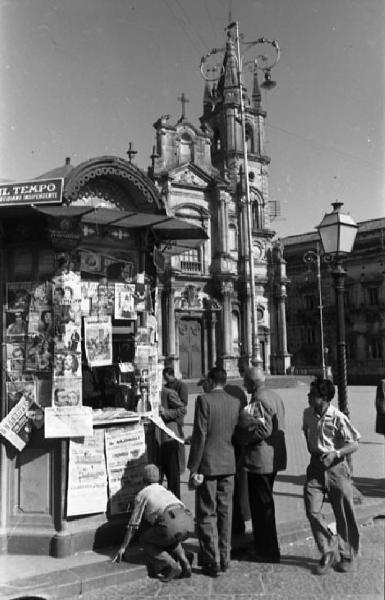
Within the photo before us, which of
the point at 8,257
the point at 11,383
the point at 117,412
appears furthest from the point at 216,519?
the point at 8,257

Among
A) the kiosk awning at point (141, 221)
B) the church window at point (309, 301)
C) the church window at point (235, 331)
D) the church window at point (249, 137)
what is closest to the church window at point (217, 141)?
the church window at point (249, 137)

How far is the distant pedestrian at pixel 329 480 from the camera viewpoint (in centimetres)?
539

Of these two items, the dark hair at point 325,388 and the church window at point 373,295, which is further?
the church window at point 373,295

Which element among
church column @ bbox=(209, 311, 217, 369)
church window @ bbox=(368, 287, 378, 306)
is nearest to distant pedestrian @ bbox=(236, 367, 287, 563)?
church column @ bbox=(209, 311, 217, 369)

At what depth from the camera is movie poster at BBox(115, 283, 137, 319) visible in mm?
6480

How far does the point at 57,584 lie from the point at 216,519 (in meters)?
1.52

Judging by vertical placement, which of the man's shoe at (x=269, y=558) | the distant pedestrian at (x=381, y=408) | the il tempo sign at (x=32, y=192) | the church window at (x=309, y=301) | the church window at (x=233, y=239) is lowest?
the man's shoe at (x=269, y=558)

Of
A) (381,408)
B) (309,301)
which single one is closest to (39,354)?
(381,408)

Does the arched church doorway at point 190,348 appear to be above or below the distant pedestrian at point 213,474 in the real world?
above

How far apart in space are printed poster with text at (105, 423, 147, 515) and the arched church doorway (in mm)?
29128

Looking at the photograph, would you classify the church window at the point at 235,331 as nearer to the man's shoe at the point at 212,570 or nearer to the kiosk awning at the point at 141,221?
the kiosk awning at the point at 141,221

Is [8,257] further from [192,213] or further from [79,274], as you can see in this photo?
[192,213]

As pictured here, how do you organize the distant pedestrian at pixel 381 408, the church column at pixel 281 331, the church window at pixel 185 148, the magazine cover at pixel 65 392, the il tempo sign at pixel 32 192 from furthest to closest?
the church column at pixel 281 331 → the church window at pixel 185 148 → the distant pedestrian at pixel 381 408 → the magazine cover at pixel 65 392 → the il tempo sign at pixel 32 192

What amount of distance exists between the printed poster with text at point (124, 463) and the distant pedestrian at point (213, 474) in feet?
3.39
